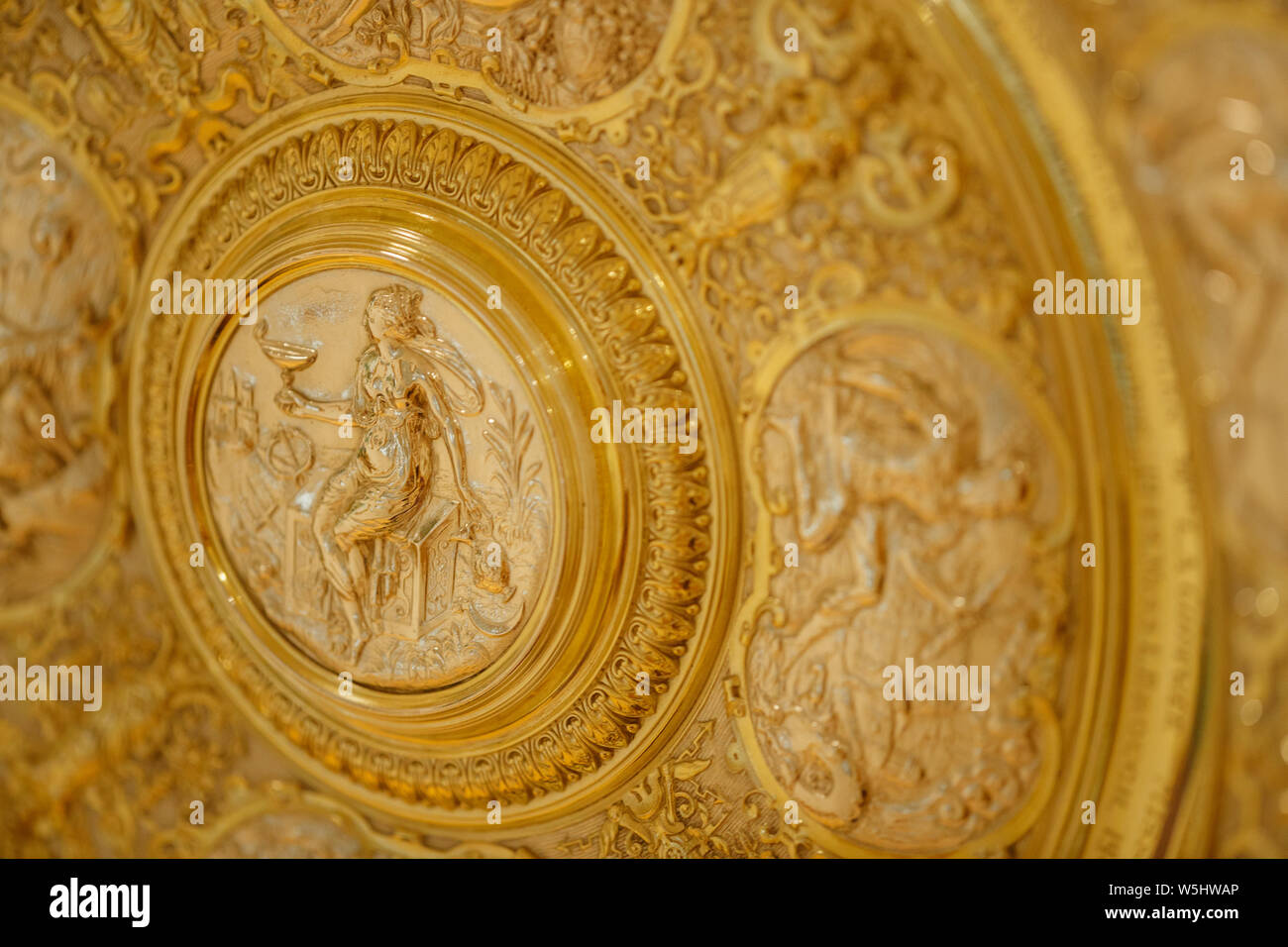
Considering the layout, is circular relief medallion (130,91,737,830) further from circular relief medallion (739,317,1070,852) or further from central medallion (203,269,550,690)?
circular relief medallion (739,317,1070,852)

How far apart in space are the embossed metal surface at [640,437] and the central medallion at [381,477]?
1cm

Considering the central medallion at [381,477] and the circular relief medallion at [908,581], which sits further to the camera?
the central medallion at [381,477]

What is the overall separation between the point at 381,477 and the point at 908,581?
144 cm

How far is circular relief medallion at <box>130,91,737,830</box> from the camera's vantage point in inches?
102

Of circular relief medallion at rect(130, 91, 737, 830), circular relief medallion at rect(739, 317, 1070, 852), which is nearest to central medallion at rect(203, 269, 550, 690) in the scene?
circular relief medallion at rect(130, 91, 737, 830)

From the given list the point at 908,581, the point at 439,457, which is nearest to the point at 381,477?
the point at 439,457

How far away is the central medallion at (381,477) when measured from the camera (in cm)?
274

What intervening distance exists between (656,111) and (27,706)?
2.99 m

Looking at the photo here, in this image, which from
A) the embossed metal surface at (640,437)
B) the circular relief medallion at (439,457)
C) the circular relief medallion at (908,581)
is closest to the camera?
the embossed metal surface at (640,437)

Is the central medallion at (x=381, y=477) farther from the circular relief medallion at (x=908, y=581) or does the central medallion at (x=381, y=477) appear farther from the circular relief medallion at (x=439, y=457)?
the circular relief medallion at (x=908, y=581)

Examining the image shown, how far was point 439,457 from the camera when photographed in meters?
2.84

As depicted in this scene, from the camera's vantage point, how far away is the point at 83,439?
11.8 feet

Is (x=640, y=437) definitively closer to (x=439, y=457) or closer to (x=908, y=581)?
(x=439, y=457)

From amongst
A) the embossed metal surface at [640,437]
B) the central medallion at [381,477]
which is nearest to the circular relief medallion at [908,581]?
the embossed metal surface at [640,437]
